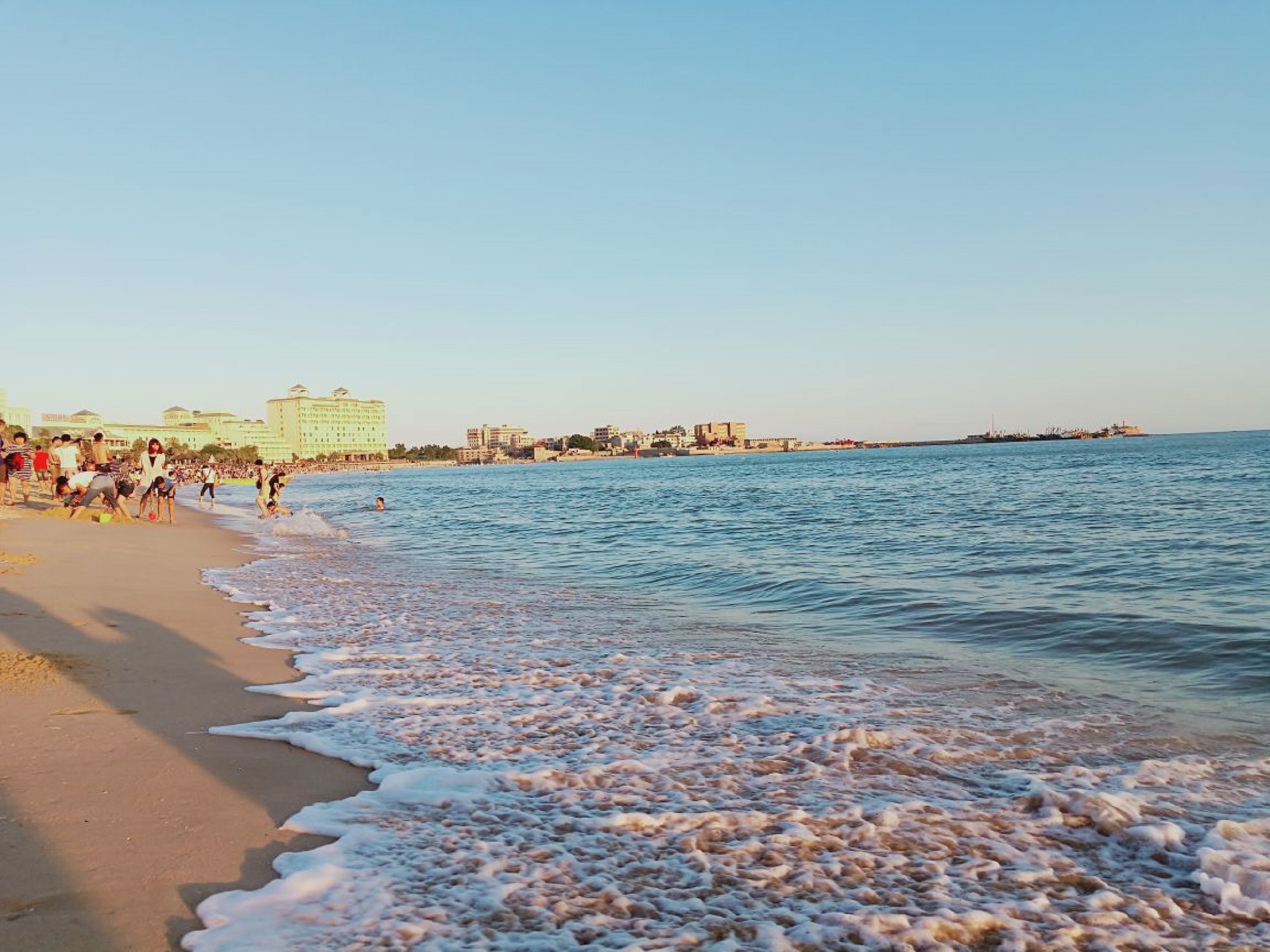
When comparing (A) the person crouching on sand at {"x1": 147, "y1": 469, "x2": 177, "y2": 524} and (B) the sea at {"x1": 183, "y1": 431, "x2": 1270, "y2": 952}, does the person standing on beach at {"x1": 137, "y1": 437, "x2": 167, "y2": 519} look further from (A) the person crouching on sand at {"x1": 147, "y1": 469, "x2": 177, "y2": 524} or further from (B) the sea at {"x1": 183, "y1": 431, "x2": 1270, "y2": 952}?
(B) the sea at {"x1": 183, "y1": 431, "x2": 1270, "y2": 952}

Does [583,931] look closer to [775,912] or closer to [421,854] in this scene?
[775,912]

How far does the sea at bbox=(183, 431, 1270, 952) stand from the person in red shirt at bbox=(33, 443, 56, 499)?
72.1 feet

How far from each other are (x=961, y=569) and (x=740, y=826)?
10356 mm

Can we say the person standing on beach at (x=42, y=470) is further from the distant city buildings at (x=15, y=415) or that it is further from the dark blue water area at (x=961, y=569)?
the distant city buildings at (x=15, y=415)

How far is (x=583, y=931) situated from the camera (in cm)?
279

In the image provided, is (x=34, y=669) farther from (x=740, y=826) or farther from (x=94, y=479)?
(x=94, y=479)

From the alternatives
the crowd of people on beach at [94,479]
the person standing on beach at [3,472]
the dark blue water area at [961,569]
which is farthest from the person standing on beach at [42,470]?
the dark blue water area at [961,569]

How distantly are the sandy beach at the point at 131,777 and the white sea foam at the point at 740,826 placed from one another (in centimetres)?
20

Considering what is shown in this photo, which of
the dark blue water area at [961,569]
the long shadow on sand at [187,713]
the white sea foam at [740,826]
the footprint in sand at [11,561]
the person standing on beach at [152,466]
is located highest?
the person standing on beach at [152,466]

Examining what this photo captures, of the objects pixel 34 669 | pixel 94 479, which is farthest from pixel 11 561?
pixel 94 479

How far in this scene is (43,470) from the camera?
102 feet

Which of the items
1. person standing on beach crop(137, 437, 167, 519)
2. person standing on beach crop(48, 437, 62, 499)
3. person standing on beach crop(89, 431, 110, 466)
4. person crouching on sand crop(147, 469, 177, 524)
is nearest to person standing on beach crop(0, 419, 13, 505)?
person standing on beach crop(48, 437, 62, 499)

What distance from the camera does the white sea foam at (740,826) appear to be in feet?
9.32

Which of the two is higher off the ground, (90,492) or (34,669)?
(90,492)
